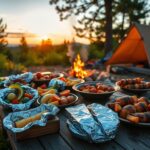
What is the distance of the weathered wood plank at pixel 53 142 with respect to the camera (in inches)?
77.8

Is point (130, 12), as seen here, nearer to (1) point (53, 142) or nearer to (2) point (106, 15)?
(2) point (106, 15)

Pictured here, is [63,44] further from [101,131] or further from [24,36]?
[101,131]

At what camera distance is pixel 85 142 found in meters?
2.03

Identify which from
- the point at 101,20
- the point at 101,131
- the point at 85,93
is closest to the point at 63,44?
the point at 101,20

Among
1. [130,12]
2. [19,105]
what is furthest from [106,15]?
[19,105]

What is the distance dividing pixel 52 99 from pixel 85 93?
444mm

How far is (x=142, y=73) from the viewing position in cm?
772

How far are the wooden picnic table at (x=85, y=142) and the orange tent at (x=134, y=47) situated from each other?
497 cm

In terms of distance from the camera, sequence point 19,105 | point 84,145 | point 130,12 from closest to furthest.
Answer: point 84,145 → point 19,105 → point 130,12

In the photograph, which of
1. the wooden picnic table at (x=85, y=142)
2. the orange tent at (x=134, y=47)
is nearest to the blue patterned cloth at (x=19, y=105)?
the wooden picnic table at (x=85, y=142)

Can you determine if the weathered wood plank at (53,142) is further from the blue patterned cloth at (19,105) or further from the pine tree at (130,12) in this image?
the pine tree at (130,12)

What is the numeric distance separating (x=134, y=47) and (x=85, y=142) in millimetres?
6644

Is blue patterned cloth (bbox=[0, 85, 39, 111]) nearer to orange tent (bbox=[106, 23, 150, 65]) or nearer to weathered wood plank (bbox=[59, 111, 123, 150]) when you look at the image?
weathered wood plank (bbox=[59, 111, 123, 150])

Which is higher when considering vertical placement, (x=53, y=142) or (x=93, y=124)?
(x=93, y=124)
